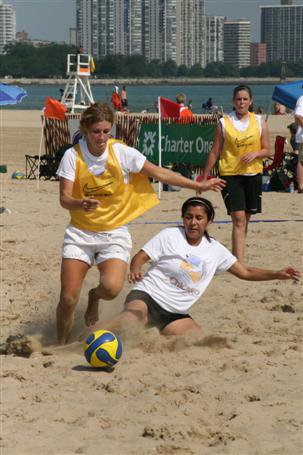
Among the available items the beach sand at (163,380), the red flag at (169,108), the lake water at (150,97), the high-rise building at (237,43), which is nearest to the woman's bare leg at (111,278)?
the beach sand at (163,380)

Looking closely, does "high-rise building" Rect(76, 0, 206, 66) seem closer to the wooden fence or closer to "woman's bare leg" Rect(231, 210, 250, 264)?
the wooden fence

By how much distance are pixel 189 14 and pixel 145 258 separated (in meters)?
163

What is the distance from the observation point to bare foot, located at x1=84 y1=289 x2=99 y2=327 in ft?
21.5

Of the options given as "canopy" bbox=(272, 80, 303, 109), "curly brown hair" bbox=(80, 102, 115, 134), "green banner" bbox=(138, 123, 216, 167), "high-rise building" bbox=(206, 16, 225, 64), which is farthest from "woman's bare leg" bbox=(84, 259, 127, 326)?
"high-rise building" bbox=(206, 16, 225, 64)

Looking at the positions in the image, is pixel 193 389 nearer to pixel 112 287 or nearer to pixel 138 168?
pixel 112 287

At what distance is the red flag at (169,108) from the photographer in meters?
15.9

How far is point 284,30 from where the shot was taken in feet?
547

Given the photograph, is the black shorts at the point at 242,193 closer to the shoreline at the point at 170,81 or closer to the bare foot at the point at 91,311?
the bare foot at the point at 91,311

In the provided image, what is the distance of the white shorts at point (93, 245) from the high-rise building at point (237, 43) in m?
188

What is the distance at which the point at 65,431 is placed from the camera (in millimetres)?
4680

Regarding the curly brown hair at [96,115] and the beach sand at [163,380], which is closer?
the beach sand at [163,380]

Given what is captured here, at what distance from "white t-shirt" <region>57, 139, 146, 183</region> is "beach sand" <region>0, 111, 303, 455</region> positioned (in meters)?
1.13

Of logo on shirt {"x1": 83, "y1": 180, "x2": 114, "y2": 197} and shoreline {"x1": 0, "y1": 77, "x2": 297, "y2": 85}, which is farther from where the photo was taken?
shoreline {"x1": 0, "y1": 77, "x2": 297, "y2": 85}

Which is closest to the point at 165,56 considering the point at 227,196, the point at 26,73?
the point at 26,73
